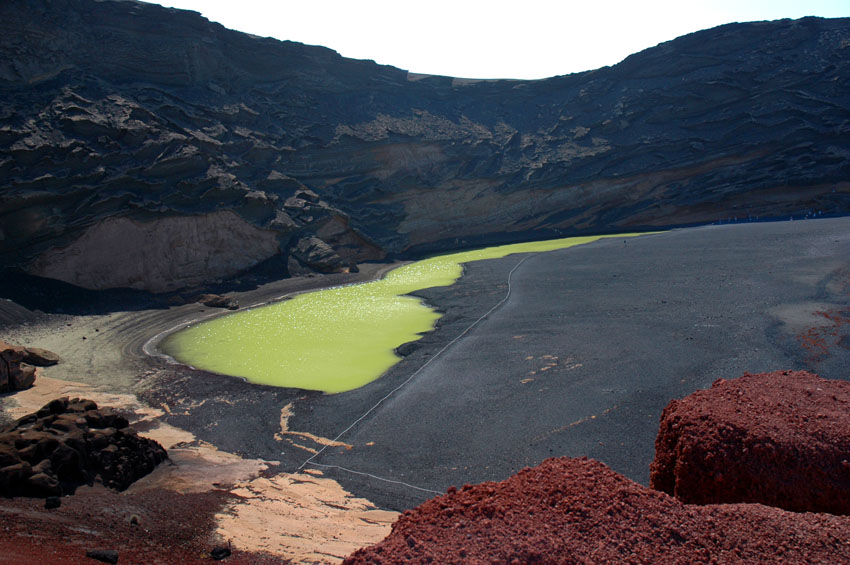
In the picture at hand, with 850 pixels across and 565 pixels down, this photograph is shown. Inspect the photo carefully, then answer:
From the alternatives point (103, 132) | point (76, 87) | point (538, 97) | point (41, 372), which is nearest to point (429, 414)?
point (41, 372)

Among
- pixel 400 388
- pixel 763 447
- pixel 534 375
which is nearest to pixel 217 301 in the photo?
pixel 400 388

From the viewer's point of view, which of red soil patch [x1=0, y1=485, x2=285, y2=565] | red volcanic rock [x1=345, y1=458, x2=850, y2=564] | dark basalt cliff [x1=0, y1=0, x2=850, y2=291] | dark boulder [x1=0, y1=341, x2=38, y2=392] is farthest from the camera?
dark basalt cliff [x1=0, y1=0, x2=850, y2=291]

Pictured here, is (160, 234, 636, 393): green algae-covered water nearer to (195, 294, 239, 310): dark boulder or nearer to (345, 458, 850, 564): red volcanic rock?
(195, 294, 239, 310): dark boulder

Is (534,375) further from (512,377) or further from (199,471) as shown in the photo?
(199,471)

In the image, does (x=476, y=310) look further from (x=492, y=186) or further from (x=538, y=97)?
(x=538, y=97)

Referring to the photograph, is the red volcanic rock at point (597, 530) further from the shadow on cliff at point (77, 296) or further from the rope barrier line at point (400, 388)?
the shadow on cliff at point (77, 296)

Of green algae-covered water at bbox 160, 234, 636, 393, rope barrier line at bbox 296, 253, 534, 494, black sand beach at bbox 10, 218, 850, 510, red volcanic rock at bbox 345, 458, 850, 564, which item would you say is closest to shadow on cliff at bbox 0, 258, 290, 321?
black sand beach at bbox 10, 218, 850, 510
